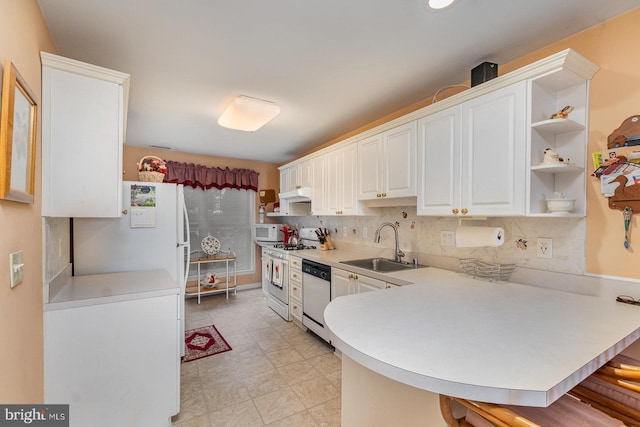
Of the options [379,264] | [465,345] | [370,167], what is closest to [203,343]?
[379,264]

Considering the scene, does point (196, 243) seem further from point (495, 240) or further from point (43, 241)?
point (495, 240)

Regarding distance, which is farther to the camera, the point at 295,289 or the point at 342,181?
the point at 295,289

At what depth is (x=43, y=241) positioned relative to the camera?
1449mm

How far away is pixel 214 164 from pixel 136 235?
2668 mm

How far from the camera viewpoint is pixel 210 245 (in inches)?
183

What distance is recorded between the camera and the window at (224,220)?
4688 millimetres

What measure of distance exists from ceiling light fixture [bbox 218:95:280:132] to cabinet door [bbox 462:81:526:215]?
5.37ft

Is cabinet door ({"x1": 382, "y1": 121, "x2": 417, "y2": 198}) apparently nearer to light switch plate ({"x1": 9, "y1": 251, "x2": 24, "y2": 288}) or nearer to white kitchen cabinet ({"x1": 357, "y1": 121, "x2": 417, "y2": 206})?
white kitchen cabinet ({"x1": 357, "y1": 121, "x2": 417, "y2": 206})

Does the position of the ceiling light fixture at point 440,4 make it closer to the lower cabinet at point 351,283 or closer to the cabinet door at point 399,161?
the cabinet door at point 399,161

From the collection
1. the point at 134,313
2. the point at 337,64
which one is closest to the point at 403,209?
the point at 337,64

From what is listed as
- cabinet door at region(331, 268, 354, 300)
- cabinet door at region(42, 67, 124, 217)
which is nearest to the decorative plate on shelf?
cabinet door at region(331, 268, 354, 300)

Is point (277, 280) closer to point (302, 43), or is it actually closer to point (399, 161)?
point (399, 161)

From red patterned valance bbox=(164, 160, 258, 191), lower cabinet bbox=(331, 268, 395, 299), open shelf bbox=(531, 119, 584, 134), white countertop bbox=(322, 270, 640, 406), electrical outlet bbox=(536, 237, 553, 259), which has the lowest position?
lower cabinet bbox=(331, 268, 395, 299)

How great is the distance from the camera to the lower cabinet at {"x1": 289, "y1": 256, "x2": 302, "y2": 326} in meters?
3.36
